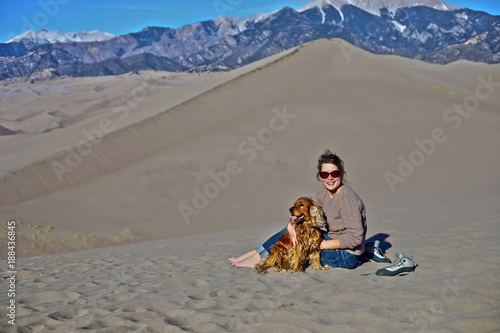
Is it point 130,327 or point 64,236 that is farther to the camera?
point 64,236

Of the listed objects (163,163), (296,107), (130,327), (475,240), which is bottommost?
(130,327)

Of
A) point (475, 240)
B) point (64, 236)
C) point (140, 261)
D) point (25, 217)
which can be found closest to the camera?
point (475, 240)

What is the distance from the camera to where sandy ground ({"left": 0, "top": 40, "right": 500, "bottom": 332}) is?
3303mm

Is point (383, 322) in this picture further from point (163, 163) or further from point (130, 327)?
point (163, 163)

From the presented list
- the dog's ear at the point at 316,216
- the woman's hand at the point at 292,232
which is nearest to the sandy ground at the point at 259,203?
the woman's hand at the point at 292,232

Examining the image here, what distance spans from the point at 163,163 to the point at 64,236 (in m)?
4.65

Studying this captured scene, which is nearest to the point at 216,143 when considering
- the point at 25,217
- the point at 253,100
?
the point at 253,100

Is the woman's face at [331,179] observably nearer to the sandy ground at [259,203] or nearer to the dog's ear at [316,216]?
the dog's ear at [316,216]

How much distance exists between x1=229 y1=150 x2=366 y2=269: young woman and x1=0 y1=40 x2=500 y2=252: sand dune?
5496 mm

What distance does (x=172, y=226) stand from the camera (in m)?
9.68

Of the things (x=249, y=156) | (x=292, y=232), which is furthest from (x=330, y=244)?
(x=249, y=156)

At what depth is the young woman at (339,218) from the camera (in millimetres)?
4156

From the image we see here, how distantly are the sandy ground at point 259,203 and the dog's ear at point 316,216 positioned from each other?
1.66ft

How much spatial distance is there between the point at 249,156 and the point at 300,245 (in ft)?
29.9
